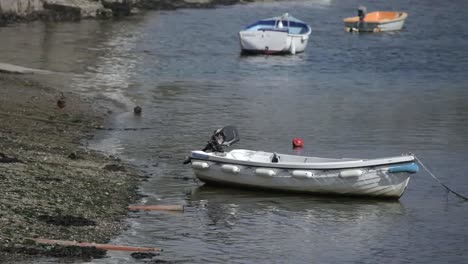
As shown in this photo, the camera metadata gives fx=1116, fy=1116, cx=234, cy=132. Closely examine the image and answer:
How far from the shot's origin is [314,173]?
73.6 ft

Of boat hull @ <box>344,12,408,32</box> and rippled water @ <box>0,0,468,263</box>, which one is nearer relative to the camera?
rippled water @ <box>0,0,468,263</box>

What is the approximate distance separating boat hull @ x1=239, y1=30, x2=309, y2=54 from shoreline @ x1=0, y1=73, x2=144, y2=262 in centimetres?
2115

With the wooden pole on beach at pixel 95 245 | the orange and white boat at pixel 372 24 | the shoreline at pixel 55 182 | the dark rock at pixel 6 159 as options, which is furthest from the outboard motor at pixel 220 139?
the orange and white boat at pixel 372 24

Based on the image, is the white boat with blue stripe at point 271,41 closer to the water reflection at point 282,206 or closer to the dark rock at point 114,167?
the dark rock at point 114,167

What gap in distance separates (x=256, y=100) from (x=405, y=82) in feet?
28.4

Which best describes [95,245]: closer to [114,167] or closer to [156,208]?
[156,208]

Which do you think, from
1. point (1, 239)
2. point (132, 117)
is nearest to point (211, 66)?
point (132, 117)

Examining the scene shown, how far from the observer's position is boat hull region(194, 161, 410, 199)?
2233cm

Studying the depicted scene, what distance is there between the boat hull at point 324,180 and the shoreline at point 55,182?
88.3 inches

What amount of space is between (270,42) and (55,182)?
103ft

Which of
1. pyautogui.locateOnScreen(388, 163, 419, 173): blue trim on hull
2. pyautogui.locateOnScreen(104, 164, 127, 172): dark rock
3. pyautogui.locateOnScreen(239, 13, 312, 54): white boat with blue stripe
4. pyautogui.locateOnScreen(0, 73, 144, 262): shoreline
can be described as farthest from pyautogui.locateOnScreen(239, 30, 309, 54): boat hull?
pyautogui.locateOnScreen(388, 163, 419, 173): blue trim on hull

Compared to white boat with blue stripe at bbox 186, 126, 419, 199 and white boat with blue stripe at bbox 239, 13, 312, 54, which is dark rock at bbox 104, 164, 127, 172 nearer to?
white boat with blue stripe at bbox 186, 126, 419, 199

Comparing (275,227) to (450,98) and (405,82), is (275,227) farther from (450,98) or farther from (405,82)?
(405,82)

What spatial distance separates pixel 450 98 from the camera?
3903cm
